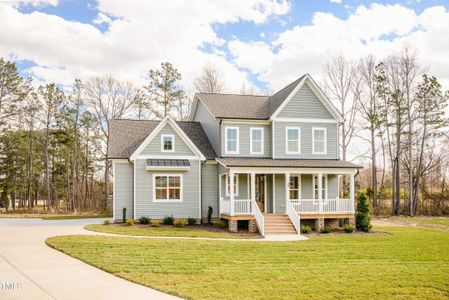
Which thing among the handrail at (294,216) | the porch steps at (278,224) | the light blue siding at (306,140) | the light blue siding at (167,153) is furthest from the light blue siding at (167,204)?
the handrail at (294,216)

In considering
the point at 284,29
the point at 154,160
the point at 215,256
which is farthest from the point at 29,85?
the point at 215,256

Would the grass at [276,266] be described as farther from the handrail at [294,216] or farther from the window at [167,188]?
the window at [167,188]

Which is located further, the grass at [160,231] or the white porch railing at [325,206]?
the white porch railing at [325,206]

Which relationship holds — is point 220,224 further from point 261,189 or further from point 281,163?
point 281,163

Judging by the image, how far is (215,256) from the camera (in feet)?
42.3

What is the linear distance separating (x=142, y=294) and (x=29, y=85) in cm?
3372

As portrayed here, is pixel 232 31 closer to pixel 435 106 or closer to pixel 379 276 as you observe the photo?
pixel 379 276

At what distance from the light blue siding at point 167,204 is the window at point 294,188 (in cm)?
539

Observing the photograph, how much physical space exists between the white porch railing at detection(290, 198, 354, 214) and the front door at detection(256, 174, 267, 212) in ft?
7.12

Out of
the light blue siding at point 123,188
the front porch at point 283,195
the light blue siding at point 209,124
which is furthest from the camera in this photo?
the light blue siding at point 209,124

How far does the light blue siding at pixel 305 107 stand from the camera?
2483 centimetres

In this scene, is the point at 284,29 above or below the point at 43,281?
above

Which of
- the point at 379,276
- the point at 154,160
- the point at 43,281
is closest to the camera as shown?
the point at 43,281

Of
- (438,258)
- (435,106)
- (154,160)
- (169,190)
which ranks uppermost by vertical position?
(435,106)
